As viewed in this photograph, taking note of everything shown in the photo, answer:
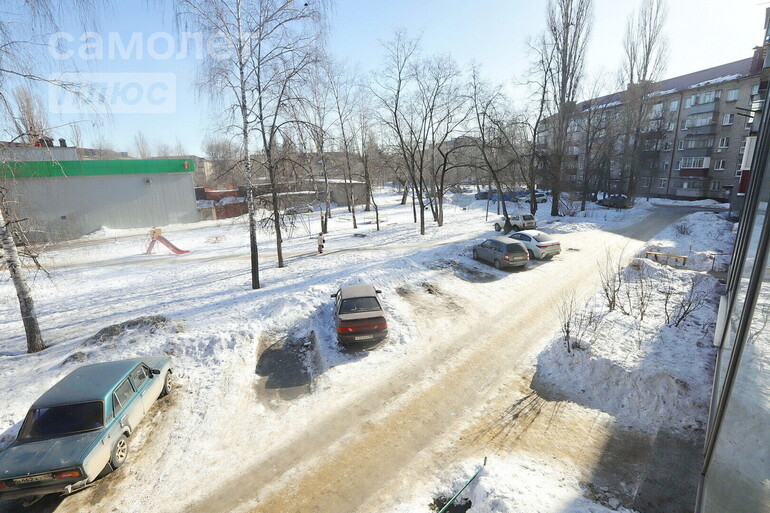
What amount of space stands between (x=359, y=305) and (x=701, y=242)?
21536mm

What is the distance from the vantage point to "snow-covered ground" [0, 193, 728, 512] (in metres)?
6.27

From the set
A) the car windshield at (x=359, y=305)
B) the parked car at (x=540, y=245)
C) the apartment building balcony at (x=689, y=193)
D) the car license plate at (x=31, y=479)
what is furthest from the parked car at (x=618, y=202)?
the car license plate at (x=31, y=479)

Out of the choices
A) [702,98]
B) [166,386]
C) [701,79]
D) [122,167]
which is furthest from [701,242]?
[122,167]

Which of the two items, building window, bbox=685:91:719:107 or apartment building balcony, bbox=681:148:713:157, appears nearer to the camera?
building window, bbox=685:91:719:107

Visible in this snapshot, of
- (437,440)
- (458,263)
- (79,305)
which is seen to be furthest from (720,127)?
(79,305)

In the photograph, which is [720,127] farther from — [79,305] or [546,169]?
[79,305]

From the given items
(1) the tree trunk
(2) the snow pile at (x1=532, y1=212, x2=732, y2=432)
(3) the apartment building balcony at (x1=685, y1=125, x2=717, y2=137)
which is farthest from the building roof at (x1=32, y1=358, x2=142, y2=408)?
(3) the apartment building balcony at (x1=685, y1=125, x2=717, y2=137)

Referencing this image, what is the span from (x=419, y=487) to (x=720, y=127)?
53.8 meters

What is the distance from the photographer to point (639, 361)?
7.79m

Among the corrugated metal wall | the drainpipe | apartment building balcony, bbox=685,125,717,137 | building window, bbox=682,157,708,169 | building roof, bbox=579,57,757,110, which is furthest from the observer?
the drainpipe

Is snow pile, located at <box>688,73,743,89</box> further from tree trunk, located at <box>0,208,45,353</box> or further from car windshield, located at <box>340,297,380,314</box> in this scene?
tree trunk, located at <box>0,208,45,353</box>

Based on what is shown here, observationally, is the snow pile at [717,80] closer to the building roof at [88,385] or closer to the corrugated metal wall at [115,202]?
the building roof at [88,385]

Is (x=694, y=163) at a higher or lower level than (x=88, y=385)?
higher

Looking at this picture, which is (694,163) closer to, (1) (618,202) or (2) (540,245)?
(1) (618,202)
